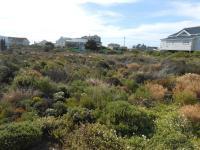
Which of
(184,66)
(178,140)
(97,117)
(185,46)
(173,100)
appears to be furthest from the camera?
(185,46)

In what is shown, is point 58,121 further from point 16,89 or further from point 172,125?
point 16,89

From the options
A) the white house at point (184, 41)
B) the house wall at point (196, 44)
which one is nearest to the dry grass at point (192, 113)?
the white house at point (184, 41)

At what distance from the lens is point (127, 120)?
29.9ft

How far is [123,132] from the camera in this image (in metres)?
8.78

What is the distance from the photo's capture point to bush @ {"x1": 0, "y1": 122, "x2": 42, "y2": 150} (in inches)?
294

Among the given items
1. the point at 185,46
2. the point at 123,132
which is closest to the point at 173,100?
the point at 123,132

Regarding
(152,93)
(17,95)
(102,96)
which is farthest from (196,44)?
(17,95)

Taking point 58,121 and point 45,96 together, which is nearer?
point 58,121

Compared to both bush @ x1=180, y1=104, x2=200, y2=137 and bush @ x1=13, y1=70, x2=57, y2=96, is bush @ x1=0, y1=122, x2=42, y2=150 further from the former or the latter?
bush @ x1=13, y1=70, x2=57, y2=96

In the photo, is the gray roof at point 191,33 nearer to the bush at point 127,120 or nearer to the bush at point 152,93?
the bush at point 152,93

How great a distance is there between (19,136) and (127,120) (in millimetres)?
2883

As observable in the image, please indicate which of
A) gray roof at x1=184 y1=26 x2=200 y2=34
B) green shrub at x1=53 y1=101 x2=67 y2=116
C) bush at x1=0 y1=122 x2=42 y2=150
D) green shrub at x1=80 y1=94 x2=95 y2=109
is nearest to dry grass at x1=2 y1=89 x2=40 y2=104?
green shrub at x1=53 y1=101 x2=67 y2=116

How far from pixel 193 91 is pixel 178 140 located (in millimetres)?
6768

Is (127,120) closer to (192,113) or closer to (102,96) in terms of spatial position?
(192,113)
